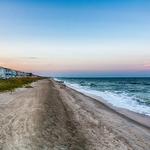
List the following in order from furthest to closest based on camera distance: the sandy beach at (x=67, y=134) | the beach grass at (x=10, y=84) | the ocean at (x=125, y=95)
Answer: the beach grass at (x=10, y=84) < the ocean at (x=125, y=95) < the sandy beach at (x=67, y=134)

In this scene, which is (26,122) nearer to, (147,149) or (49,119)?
(49,119)

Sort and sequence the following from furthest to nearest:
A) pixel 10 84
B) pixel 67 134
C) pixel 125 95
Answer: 1. pixel 10 84
2. pixel 125 95
3. pixel 67 134

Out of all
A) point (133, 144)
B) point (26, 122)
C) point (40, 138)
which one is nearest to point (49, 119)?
point (26, 122)

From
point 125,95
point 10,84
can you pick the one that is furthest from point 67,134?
point 10,84

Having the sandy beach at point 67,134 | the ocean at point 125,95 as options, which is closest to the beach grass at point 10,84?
the ocean at point 125,95

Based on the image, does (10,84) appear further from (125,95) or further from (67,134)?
(67,134)

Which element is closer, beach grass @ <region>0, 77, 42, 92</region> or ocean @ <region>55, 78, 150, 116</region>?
ocean @ <region>55, 78, 150, 116</region>

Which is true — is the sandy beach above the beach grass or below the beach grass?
below

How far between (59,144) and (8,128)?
3371mm

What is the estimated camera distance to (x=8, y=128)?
38.8ft

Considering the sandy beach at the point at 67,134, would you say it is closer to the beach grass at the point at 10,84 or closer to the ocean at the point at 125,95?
the ocean at the point at 125,95

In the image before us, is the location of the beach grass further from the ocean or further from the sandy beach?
the sandy beach

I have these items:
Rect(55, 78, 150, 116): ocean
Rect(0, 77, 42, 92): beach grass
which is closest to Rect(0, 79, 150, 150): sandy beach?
Rect(55, 78, 150, 116): ocean

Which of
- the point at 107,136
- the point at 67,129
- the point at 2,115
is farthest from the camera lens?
the point at 2,115
